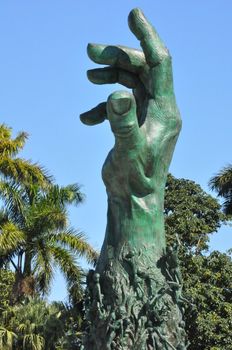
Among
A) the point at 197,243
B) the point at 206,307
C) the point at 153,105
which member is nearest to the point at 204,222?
the point at 197,243

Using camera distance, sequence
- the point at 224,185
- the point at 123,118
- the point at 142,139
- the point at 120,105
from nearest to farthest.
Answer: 1. the point at 120,105
2. the point at 123,118
3. the point at 142,139
4. the point at 224,185

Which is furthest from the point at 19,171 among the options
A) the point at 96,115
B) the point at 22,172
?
the point at 96,115

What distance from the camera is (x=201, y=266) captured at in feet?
68.2

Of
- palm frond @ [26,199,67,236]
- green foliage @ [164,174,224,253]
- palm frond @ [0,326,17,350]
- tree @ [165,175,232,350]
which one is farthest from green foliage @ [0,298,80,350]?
green foliage @ [164,174,224,253]

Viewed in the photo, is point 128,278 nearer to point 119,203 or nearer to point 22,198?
point 119,203

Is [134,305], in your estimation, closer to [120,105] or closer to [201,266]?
[120,105]

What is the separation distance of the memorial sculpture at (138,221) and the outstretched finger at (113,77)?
0.40 ft

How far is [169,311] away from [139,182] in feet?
4.13

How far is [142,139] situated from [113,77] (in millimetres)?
1150

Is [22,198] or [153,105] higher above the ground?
[22,198]

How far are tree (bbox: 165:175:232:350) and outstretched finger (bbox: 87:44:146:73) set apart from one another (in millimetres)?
9931

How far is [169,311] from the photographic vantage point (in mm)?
7555

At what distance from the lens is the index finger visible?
8.03m

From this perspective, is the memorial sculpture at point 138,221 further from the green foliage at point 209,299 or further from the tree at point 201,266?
the green foliage at point 209,299
